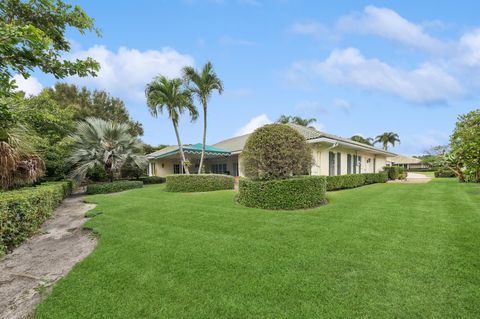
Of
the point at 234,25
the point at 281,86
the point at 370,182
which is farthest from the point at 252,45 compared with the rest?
the point at 370,182

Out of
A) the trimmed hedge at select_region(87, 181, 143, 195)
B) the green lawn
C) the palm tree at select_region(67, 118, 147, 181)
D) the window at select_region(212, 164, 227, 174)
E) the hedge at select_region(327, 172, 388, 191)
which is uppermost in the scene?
the palm tree at select_region(67, 118, 147, 181)

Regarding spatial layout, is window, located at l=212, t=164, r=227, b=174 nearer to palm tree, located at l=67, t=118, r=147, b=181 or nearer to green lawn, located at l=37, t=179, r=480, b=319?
palm tree, located at l=67, t=118, r=147, b=181

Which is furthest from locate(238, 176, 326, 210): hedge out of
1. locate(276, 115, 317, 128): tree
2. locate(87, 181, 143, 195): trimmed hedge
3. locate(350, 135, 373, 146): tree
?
locate(350, 135, 373, 146): tree

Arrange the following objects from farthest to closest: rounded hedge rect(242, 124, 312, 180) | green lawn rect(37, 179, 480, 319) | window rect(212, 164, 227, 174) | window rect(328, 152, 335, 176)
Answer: window rect(212, 164, 227, 174) → window rect(328, 152, 335, 176) → rounded hedge rect(242, 124, 312, 180) → green lawn rect(37, 179, 480, 319)

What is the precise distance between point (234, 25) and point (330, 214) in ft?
28.4

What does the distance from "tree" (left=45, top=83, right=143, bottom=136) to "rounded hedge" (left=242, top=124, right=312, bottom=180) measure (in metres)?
20.8

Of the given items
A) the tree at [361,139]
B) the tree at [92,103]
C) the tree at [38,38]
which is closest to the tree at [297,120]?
the tree at [92,103]

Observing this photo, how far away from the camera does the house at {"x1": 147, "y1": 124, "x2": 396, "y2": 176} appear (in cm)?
1485

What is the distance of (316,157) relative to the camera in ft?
48.5

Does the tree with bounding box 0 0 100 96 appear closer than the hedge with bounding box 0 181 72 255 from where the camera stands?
Yes

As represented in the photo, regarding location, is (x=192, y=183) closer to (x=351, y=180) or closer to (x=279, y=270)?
(x=351, y=180)

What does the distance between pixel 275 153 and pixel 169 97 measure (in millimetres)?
10246

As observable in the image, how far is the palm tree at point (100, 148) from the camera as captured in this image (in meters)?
14.7

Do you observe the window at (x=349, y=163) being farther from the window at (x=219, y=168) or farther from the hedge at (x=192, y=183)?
the window at (x=219, y=168)
